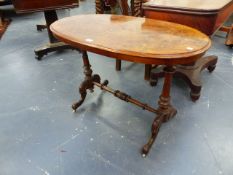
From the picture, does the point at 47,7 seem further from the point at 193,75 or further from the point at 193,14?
Answer: the point at 193,75

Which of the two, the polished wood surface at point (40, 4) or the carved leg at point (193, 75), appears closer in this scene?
the carved leg at point (193, 75)

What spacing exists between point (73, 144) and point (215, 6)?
138cm

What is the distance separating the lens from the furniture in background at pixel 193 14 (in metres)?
1.40

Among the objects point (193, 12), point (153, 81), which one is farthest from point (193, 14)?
point (153, 81)

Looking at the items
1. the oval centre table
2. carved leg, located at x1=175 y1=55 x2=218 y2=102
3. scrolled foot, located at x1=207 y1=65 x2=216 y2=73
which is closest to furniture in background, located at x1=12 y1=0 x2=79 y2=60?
the oval centre table

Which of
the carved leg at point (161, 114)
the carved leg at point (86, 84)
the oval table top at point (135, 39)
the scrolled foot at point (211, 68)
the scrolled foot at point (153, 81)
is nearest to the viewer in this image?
the oval table top at point (135, 39)

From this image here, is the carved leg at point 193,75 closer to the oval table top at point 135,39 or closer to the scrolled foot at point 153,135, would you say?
the scrolled foot at point 153,135

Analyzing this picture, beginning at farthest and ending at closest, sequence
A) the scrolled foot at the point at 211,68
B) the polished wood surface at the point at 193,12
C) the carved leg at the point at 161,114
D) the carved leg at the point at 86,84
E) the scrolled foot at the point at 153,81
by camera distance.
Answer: the scrolled foot at the point at 211,68 → the scrolled foot at the point at 153,81 → the carved leg at the point at 86,84 → the polished wood surface at the point at 193,12 → the carved leg at the point at 161,114

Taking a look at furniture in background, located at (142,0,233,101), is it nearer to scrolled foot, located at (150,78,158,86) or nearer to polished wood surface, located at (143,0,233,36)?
polished wood surface, located at (143,0,233,36)

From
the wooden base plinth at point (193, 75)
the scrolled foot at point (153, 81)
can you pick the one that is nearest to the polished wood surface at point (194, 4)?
the wooden base plinth at point (193, 75)

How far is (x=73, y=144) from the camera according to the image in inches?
55.6

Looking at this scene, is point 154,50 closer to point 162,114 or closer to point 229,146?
point 162,114

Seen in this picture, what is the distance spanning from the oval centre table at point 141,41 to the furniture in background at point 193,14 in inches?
10.9

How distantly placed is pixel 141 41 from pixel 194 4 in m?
0.75
